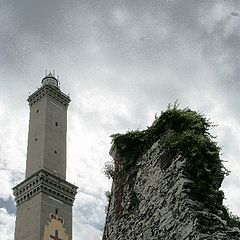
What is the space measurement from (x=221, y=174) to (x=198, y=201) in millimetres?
626

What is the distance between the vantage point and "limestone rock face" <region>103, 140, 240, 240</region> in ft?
17.5

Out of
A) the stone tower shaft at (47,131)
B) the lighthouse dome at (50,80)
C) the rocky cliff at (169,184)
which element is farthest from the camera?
the lighthouse dome at (50,80)

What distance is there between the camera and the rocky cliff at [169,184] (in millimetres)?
5453

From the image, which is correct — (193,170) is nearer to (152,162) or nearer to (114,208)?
(152,162)

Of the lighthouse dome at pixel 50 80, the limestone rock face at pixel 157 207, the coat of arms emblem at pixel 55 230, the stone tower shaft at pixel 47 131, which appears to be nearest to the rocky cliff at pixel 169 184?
the limestone rock face at pixel 157 207

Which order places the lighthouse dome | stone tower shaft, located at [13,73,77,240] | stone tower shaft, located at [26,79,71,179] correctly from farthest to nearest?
the lighthouse dome, stone tower shaft, located at [26,79,71,179], stone tower shaft, located at [13,73,77,240]

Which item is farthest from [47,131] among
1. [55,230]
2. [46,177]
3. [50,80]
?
[55,230]

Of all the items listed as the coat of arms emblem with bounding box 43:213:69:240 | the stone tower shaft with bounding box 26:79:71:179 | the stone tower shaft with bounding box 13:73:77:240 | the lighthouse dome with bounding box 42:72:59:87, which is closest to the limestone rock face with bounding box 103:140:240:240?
the stone tower shaft with bounding box 13:73:77:240

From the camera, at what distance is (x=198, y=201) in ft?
18.4

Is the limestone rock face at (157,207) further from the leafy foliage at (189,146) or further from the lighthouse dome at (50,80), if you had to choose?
the lighthouse dome at (50,80)

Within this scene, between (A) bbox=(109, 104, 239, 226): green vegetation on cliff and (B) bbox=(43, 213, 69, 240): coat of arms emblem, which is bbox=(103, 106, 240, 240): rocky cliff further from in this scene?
(B) bbox=(43, 213, 69, 240): coat of arms emblem

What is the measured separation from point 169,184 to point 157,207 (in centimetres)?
30

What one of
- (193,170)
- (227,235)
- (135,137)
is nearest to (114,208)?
(135,137)

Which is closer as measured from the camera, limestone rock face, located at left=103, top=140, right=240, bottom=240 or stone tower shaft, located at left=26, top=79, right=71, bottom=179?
limestone rock face, located at left=103, top=140, right=240, bottom=240
